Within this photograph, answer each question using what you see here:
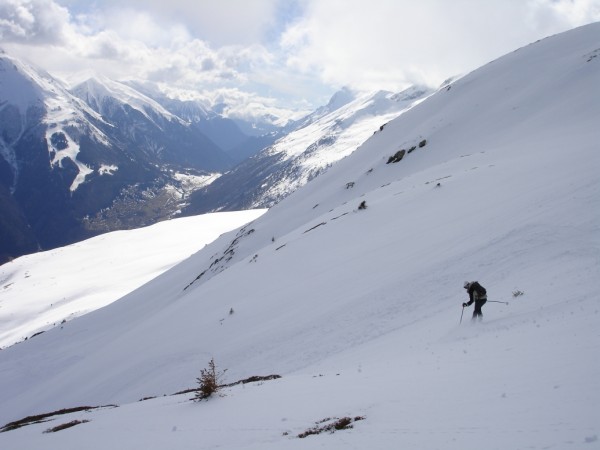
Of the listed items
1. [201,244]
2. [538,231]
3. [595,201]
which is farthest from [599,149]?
[201,244]

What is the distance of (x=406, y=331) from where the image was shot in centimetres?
1645

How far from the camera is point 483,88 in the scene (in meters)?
61.2

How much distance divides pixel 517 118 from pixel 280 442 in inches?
1888

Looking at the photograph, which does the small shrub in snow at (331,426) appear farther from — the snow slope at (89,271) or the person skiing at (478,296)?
the snow slope at (89,271)

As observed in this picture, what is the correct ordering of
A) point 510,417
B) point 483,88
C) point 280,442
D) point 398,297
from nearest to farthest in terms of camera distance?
point 510,417, point 280,442, point 398,297, point 483,88

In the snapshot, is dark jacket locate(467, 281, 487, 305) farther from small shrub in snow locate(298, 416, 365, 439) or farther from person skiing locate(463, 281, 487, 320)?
small shrub in snow locate(298, 416, 365, 439)

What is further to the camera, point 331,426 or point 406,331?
point 406,331

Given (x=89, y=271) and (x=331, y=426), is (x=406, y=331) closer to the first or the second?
(x=331, y=426)

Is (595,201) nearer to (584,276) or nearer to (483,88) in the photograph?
(584,276)

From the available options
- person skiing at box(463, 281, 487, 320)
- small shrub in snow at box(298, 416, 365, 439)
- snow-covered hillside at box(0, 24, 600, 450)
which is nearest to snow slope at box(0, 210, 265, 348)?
snow-covered hillside at box(0, 24, 600, 450)

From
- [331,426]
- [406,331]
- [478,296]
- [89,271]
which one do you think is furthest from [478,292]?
[89,271]

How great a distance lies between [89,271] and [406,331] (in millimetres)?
94003

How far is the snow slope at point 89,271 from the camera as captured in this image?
73.1m

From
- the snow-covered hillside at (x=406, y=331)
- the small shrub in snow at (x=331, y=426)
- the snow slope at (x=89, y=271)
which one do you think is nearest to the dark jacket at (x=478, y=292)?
the snow-covered hillside at (x=406, y=331)
